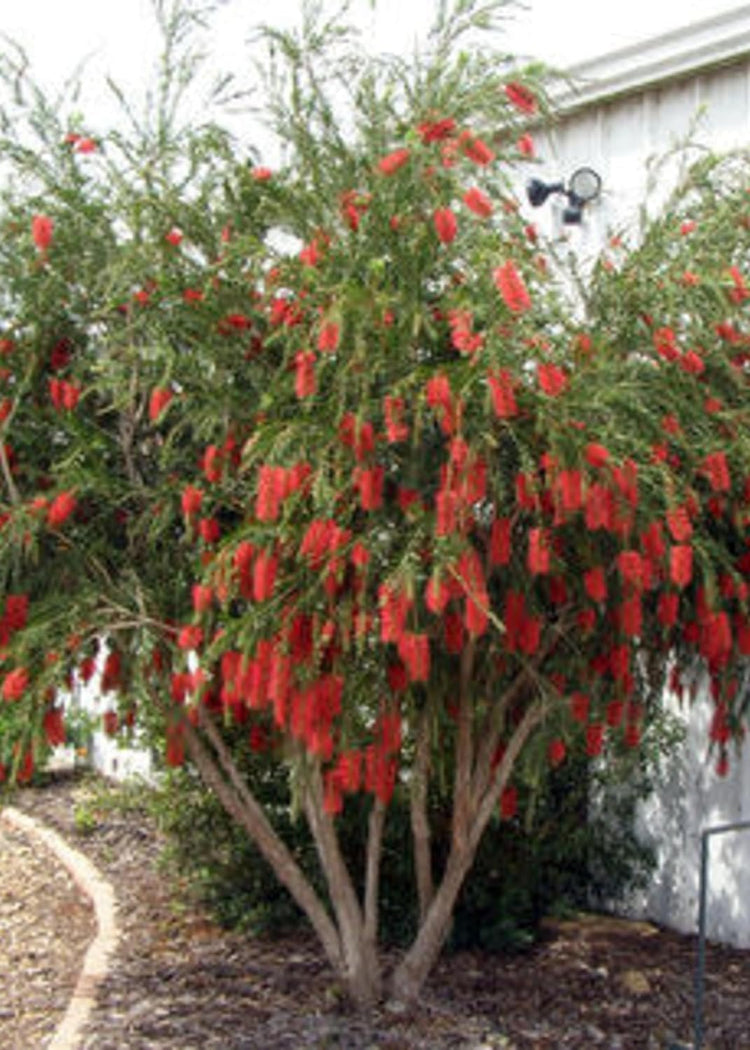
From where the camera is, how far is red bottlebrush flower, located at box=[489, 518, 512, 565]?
→ 141 inches

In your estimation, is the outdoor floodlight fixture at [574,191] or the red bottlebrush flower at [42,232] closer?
the red bottlebrush flower at [42,232]

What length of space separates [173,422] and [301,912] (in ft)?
7.33

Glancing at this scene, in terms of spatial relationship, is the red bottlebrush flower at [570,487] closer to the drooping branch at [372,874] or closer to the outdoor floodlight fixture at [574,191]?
the drooping branch at [372,874]

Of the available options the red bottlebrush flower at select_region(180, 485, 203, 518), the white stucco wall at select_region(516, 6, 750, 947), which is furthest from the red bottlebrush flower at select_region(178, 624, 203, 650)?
the white stucco wall at select_region(516, 6, 750, 947)

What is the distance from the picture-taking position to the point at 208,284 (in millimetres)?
3875

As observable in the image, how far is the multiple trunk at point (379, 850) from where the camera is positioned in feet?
14.9

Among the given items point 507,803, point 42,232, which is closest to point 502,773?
point 507,803

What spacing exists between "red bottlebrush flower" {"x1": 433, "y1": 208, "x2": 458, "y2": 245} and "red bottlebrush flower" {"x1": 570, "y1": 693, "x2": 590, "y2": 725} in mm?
1411

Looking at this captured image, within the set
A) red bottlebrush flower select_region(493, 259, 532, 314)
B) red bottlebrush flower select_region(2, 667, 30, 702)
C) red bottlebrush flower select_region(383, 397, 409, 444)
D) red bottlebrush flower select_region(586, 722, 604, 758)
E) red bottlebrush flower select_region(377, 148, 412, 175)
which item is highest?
red bottlebrush flower select_region(377, 148, 412, 175)

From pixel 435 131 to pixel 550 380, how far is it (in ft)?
2.89

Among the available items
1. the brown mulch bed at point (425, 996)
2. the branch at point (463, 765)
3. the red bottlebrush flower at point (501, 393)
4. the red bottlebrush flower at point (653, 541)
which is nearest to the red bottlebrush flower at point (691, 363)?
the red bottlebrush flower at point (653, 541)

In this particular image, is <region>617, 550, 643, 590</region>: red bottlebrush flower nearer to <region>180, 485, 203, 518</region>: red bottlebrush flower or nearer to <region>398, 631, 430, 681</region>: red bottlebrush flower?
<region>398, 631, 430, 681</region>: red bottlebrush flower

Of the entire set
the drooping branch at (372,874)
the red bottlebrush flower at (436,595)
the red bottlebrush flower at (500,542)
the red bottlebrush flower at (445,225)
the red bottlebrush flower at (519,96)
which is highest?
the red bottlebrush flower at (519,96)

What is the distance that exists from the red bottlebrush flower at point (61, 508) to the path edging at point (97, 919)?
1.74 metres
